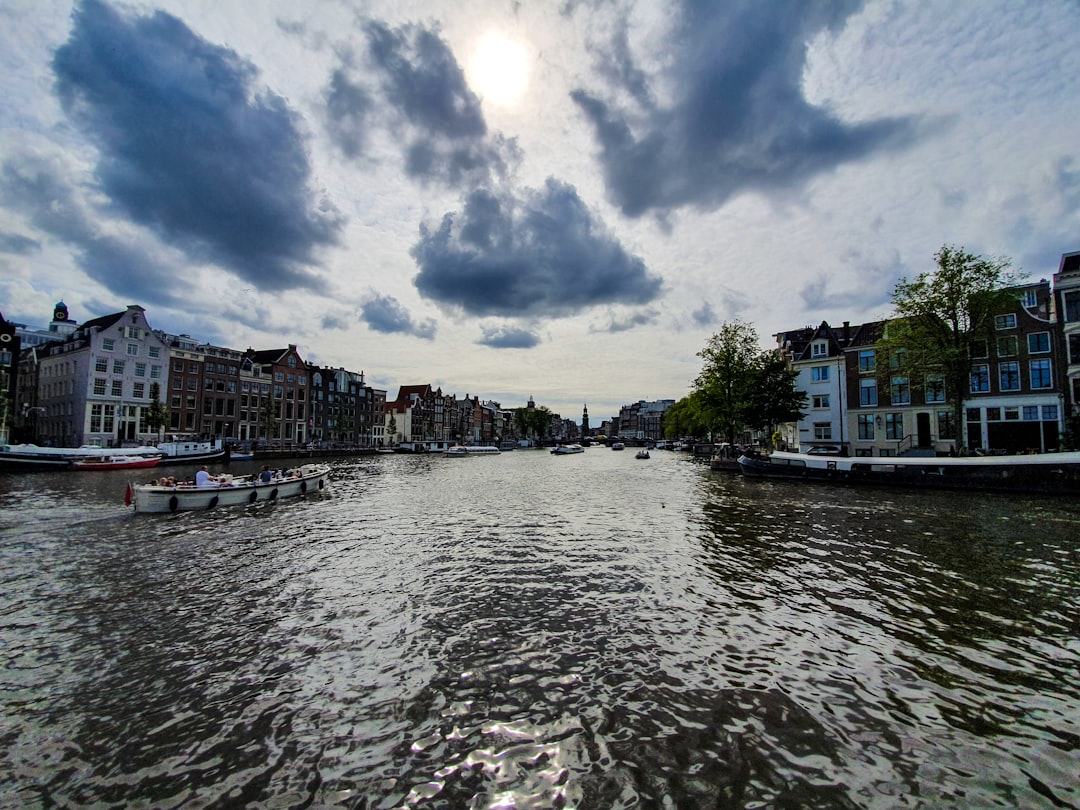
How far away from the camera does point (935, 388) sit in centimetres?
4856

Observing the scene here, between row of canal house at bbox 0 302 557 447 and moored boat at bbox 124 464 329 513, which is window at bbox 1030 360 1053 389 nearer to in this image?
moored boat at bbox 124 464 329 513

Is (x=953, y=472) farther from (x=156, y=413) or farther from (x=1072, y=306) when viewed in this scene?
(x=156, y=413)

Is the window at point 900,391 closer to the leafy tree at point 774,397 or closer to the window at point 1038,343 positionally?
the leafy tree at point 774,397

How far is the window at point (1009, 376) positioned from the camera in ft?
159

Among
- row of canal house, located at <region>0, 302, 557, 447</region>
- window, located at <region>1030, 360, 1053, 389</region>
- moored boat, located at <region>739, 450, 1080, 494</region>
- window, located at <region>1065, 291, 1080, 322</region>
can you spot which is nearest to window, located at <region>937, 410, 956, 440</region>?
window, located at <region>1030, 360, 1053, 389</region>

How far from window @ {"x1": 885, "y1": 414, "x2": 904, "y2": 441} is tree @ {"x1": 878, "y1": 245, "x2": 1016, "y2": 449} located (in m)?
11.8

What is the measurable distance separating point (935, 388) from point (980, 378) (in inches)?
285

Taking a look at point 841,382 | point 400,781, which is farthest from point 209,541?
point 841,382

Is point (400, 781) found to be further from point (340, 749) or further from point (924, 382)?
point (924, 382)

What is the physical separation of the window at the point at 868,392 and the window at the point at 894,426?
2.53 meters

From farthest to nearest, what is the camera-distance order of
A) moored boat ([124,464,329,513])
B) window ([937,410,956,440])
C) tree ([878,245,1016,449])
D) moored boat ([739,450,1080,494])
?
window ([937,410,956,440]) < tree ([878,245,1016,449]) < moored boat ([739,450,1080,494]) < moored boat ([124,464,329,513])

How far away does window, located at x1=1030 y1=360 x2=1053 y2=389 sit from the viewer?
46.6m

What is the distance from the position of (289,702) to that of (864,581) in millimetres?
14837

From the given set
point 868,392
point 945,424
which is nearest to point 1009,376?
point 945,424
